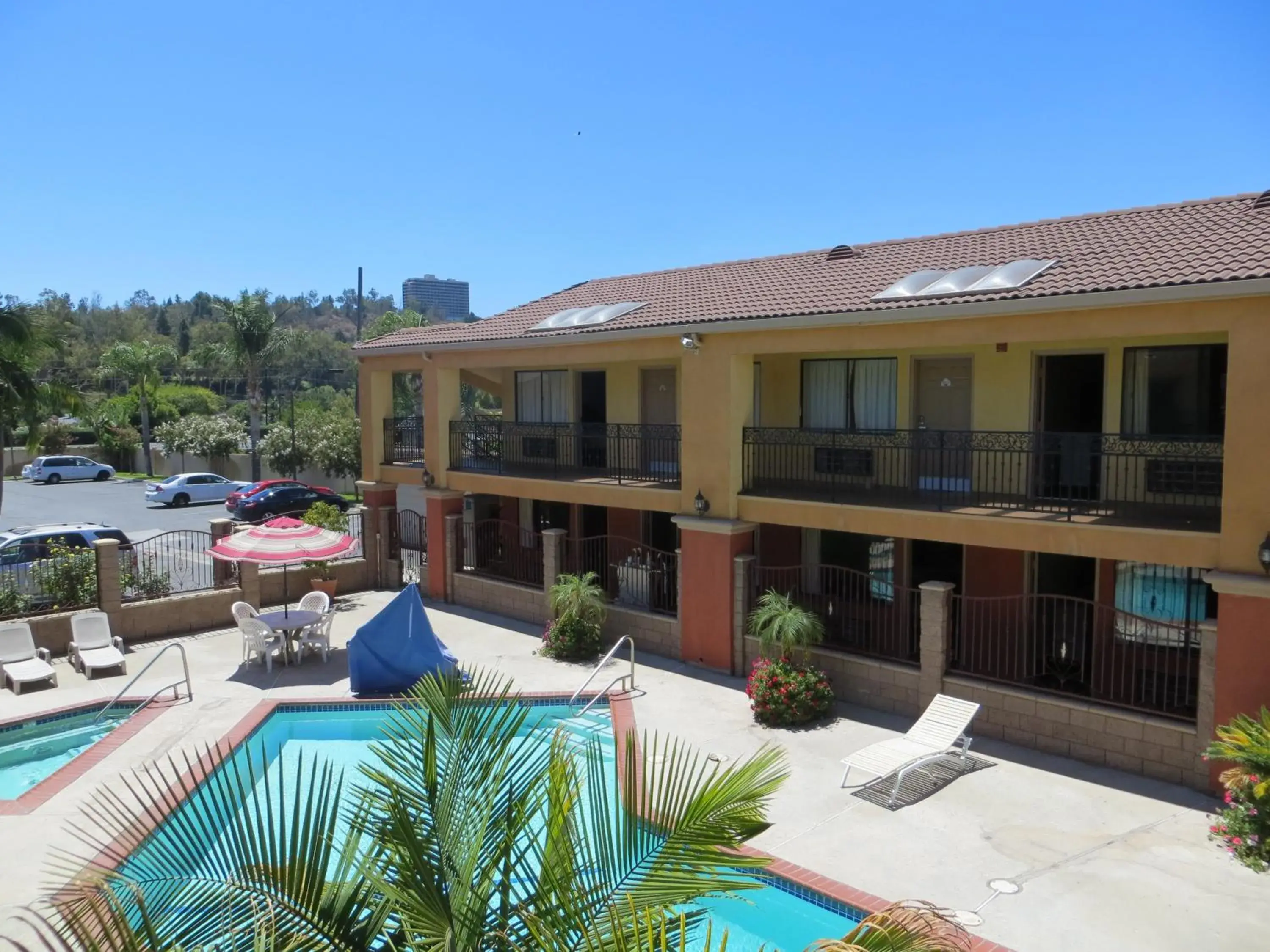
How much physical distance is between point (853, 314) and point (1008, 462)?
368cm

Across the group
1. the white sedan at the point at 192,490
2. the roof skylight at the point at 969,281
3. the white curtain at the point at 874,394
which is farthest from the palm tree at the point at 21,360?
the roof skylight at the point at 969,281

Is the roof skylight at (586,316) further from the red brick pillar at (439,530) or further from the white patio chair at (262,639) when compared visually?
the white patio chair at (262,639)

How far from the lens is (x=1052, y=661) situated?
1402 cm

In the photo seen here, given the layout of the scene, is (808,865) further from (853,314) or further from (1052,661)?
(853,314)

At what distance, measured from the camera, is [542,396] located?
23234 mm

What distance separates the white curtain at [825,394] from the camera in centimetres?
1780

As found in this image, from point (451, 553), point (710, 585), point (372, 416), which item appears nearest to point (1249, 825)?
point (710, 585)

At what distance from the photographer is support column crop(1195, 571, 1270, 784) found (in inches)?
Answer: 421

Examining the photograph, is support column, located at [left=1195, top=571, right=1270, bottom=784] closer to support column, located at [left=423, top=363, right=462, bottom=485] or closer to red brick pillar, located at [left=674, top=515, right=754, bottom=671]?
red brick pillar, located at [left=674, top=515, right=754, bottom=671]

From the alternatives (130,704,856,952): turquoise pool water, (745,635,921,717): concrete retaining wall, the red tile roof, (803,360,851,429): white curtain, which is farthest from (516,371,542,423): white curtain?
(745,635,921,717): concrete retaining wall

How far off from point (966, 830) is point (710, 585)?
6.51m

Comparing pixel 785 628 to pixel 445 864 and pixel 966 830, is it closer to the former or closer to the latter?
pixel 966 830

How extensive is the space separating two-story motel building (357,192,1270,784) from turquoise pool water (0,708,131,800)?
8.36m

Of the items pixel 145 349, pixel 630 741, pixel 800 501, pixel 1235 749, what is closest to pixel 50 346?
pixel 800 501
